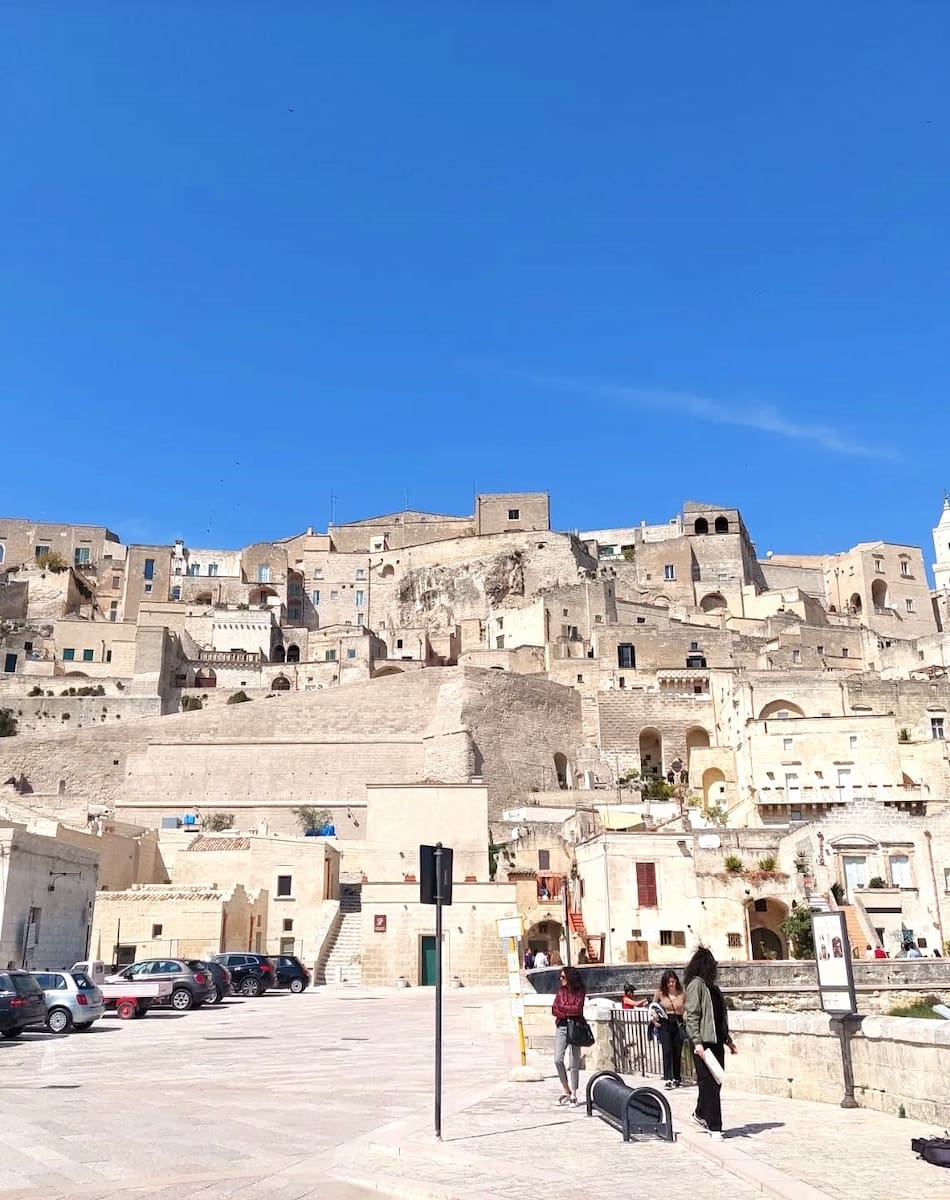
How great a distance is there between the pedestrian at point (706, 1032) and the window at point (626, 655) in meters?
54.2

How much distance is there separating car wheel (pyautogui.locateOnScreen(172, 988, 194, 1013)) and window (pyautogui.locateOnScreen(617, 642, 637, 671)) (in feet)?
140

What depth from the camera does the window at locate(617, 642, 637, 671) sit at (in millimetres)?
63375

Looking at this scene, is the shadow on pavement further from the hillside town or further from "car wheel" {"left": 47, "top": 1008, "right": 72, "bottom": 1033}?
the hillside town

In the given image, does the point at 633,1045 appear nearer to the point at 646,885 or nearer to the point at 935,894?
the point at 646,885

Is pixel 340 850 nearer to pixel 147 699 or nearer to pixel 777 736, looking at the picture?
pixel 777 736

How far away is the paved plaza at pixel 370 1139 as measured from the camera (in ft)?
22.8

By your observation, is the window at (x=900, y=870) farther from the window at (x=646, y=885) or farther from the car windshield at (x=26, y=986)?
the car windshield at (x=26, y=986)

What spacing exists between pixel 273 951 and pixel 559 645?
3326 cm

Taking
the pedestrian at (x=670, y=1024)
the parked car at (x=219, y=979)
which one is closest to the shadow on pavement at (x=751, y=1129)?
the pedestrian at (x=670, y=1024)

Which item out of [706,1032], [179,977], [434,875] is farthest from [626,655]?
[706,1032]

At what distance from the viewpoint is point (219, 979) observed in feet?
79.6

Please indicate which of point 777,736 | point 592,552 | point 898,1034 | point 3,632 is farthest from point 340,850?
point 592,552

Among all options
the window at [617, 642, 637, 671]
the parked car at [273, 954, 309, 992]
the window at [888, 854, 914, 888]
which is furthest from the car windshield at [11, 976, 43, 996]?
the window at [617, 642, 637, 671]

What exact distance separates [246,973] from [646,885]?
12242 millimetres
